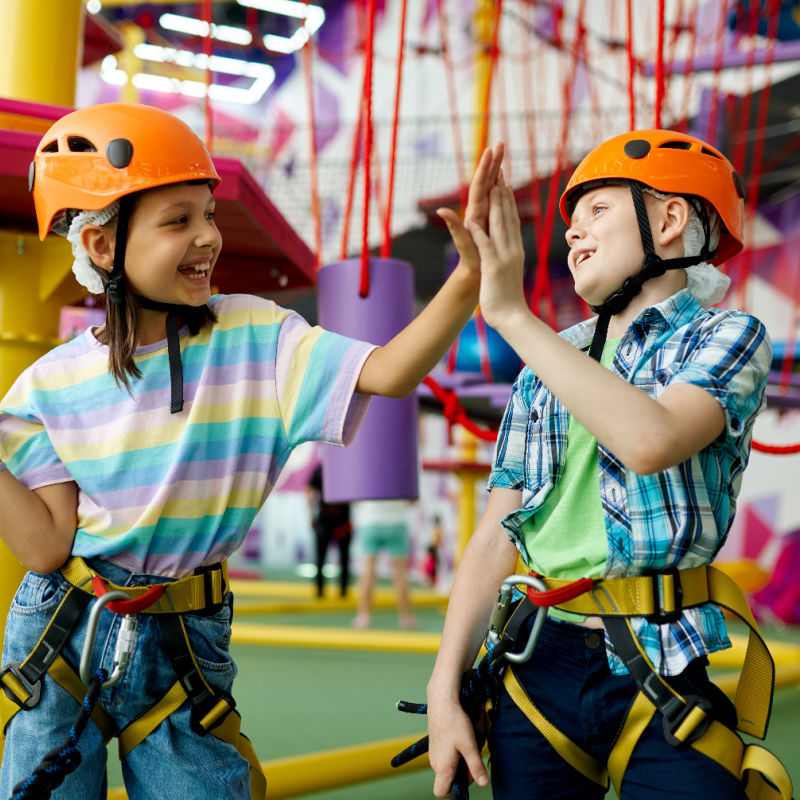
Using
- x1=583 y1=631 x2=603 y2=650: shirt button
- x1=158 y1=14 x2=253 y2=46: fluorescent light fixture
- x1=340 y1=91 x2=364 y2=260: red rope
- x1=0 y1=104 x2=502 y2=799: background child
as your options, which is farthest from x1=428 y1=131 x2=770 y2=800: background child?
x1=158 y1=14 x2=253 y2=46: fluorescent light fixture

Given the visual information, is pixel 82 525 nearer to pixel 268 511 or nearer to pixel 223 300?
pixel 223 300

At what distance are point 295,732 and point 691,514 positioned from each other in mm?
2089

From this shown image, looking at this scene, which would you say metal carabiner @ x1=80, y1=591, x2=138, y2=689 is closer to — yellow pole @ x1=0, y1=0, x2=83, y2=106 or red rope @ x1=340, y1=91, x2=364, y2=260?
red rope @ x1=340, y1=91, x2=364, y2=260

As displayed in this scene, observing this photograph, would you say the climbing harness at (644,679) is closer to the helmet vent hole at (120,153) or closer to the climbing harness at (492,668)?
the climbing harness at (492,668)

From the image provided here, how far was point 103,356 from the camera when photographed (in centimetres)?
126

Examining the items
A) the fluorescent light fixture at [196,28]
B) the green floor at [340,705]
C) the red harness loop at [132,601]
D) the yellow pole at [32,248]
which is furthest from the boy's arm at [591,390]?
the fluorescent light fixture at [196,28]

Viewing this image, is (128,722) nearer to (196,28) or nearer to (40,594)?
(40,594)

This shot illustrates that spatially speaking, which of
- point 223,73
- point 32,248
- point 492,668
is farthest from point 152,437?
point 223,73

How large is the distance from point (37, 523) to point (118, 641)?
18 centimetres

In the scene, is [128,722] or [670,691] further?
[128,722]

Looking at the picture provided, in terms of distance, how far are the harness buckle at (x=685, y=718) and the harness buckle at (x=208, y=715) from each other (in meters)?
0.52

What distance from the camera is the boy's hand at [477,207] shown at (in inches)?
39.9

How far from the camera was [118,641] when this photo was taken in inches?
45.7

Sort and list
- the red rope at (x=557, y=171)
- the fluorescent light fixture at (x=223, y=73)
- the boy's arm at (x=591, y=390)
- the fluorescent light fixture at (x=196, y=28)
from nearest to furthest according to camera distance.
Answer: the boy's arm at (x=591, y=390), the red rope at (x=557, y=171), the fluorescent light fixture at (x=196, y=28), the fluorescent light fixture at (x=223, y=73)
